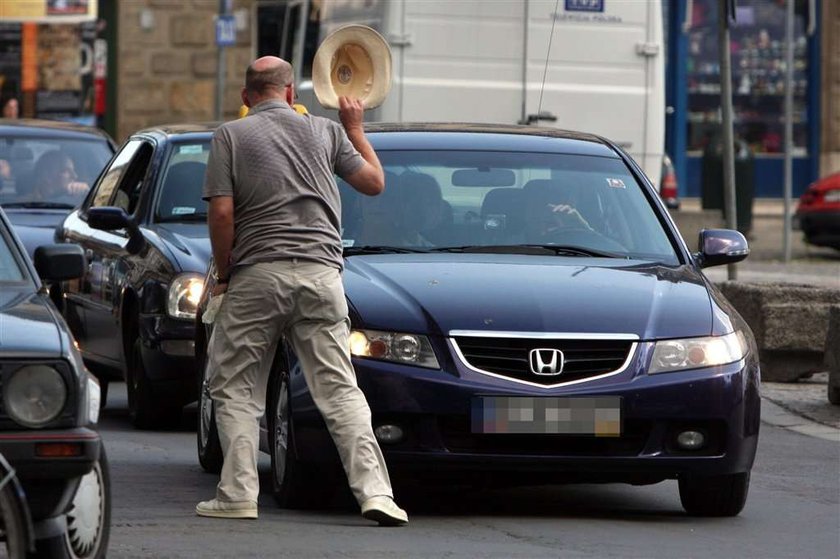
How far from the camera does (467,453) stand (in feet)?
25.8

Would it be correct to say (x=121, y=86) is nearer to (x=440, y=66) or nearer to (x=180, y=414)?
(x=440, y=66)

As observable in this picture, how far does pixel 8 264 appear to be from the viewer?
708cm

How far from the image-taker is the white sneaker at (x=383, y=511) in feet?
25.0

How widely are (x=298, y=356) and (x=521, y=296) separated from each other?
869 mm

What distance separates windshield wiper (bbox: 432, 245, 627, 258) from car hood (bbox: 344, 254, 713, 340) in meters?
0.17

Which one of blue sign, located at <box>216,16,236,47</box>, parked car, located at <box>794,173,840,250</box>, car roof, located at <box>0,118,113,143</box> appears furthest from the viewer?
blue sign, located at <box>216,16,236,47</box>

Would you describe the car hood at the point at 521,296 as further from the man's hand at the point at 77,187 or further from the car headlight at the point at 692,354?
the man's hand at the point at 77,187

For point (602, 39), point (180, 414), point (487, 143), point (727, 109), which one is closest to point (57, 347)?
point (487, 143)

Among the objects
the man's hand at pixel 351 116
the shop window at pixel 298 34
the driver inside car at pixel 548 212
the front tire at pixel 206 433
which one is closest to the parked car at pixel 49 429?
the man's hand at pixel 351 116

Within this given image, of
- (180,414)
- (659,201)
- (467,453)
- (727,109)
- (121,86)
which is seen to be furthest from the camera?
(121,86)

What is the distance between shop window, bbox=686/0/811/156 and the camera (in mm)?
33812

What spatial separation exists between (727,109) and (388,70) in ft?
21.8

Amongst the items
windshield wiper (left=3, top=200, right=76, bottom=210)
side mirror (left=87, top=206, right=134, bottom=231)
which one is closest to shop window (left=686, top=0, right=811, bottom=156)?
windshield wiper (left=3, top=200, right=76, bottom=210)

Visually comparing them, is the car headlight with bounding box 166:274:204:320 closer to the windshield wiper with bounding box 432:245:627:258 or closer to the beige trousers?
the windshield wiper with bounding box 432:245:627:258
